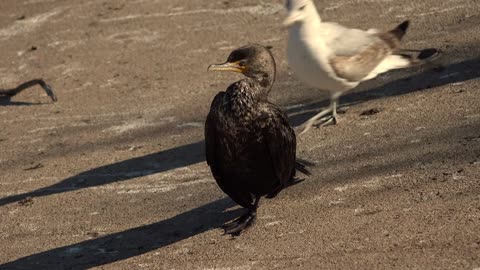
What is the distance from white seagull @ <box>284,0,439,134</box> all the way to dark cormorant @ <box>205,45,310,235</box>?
994 millimetres

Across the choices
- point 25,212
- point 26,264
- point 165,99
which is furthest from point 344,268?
point 165,99

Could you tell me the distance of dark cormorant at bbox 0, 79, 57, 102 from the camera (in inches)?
393

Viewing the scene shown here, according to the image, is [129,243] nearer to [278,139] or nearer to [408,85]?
[278,139]

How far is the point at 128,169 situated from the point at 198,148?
1.96ft

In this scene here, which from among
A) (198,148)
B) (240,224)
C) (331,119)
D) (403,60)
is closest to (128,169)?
(198,148)

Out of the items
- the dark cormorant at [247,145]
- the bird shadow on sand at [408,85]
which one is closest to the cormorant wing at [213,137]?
the dark cormorant at [247,145]

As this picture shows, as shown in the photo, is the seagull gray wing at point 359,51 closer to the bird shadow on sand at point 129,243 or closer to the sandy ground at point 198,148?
the sandy ground at point 198,148

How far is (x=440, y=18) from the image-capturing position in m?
10.1

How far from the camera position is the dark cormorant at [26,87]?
9992mm

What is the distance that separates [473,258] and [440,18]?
5238 mm

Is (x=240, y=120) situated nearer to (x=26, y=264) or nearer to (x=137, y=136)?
(x=26, y=264)

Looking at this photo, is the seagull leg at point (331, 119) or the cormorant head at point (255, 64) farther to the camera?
the seagull leg at point (331, 119)

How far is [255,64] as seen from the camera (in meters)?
6.64

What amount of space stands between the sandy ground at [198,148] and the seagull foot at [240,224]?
2.1 inches
